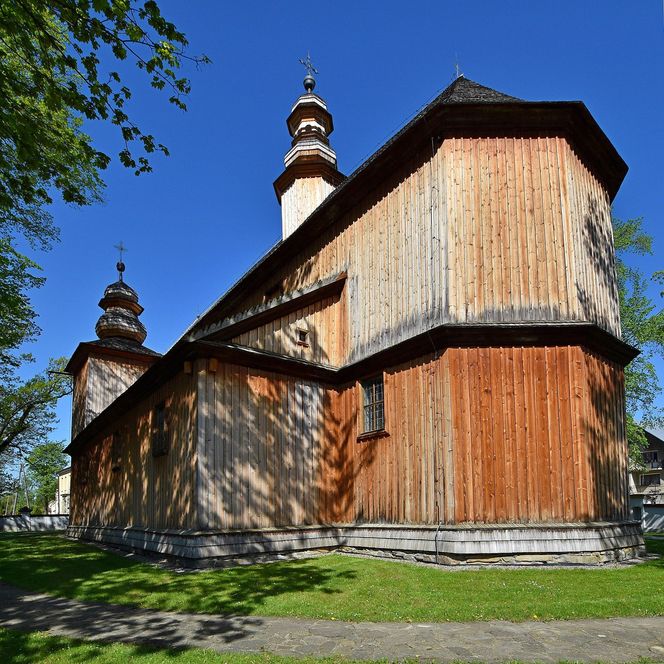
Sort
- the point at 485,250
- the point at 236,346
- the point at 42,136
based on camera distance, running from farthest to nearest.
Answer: the point at 236,346
the point at 485,250
the point at 42,136

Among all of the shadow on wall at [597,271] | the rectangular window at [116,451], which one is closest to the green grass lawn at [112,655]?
the shadow on wall at [597,271]

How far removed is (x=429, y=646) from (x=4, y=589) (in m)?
8.04

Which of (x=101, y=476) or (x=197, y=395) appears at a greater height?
(x=197, y=395)

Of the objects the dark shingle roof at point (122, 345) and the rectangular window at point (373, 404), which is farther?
the dark shingle roof at point (122, 345)

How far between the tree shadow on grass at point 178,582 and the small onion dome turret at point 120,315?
1858cm

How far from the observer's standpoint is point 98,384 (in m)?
28.2

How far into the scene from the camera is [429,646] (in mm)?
5922

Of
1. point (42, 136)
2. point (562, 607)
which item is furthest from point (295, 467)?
point (42, 136)

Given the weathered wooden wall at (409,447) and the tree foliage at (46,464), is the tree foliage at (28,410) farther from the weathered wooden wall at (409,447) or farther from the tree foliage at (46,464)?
the weathered wooden wall at (409,447)

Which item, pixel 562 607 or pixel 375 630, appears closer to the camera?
pixel 375 630

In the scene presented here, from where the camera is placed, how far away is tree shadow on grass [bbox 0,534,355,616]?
8195mm

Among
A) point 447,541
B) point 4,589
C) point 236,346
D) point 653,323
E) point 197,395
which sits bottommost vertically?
point 4,589

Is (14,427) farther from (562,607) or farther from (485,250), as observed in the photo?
(562,607)

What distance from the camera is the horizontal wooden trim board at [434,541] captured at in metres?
10.3
